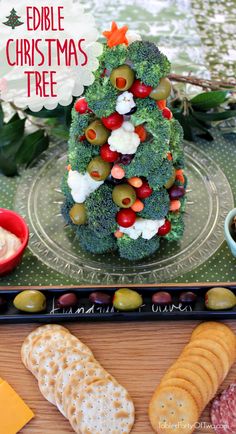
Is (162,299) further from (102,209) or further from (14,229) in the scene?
(14,229)

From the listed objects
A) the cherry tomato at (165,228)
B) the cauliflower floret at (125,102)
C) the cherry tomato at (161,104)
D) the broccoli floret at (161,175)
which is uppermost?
the cauliflower floret at (125,102)

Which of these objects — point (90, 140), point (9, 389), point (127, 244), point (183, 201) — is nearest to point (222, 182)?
point (183, 201)

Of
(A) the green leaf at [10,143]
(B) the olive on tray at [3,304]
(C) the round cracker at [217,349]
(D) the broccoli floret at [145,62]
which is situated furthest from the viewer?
(A) the green leaf at [10,143]

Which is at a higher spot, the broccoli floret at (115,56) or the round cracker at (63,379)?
the broccoli floret at (115,56)

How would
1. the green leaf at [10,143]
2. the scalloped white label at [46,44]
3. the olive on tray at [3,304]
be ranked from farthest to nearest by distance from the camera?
the green leaf at [10,143], the scalloped white label at [46,44], the olive on tray at [3,304]

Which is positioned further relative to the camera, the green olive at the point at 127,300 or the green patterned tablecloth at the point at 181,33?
the green patterned tablecloth at the point at 181,33

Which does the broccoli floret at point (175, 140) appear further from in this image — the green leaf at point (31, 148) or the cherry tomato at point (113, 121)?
the green leaf at point (31, 148)

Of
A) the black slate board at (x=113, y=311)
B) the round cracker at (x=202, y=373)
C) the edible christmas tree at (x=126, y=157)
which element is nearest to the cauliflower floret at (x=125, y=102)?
the edible christmas tree at (x=126, y=157)
